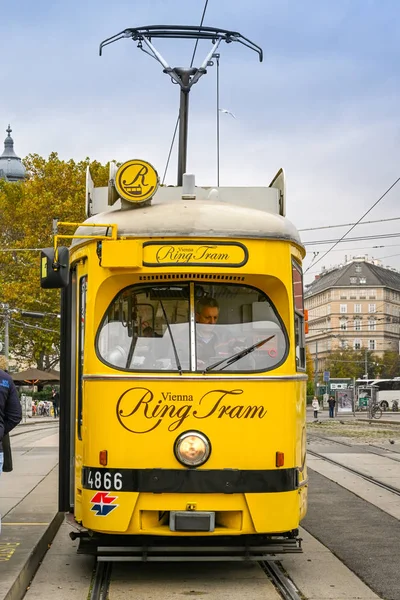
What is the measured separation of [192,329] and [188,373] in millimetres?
369

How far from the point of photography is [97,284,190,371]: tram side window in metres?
7.42

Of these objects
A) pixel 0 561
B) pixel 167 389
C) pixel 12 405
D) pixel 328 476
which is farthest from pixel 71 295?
pixel 328 476

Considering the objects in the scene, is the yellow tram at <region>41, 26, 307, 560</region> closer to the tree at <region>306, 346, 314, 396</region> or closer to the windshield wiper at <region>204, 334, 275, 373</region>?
the windshield wiper at <region>204, 334, 275, 373</region>

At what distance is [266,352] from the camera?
24.7 ft

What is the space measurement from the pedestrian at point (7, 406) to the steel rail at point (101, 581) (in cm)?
113

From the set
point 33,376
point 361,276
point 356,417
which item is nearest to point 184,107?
point 33,376

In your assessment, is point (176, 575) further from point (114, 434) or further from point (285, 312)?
point (285, 312)

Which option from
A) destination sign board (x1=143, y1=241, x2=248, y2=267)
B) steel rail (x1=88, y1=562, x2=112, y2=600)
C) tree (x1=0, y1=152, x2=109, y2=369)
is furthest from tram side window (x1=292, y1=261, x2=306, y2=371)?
tree (x1=0, y1=152, x2=109, y2=369)

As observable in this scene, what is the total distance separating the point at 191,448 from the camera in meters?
7.15

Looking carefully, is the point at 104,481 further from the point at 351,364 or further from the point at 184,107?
the point at 351,364

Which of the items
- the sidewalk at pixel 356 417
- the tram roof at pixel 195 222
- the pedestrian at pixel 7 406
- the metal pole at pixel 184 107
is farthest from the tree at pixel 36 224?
the tram roof at pixel 195 222

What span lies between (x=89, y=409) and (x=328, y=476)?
9277 mm

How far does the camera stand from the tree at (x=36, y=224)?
48.1 meters

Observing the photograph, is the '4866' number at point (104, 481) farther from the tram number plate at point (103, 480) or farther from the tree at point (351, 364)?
the tree at point (351, 364)
